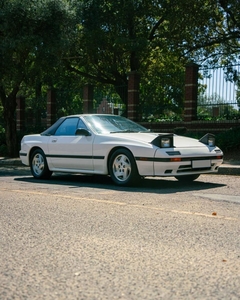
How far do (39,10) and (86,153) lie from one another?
1012 cm

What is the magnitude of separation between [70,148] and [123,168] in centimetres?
168

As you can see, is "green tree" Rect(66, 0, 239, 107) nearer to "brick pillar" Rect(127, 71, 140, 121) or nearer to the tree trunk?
"brick pillar" Rect(127, 71, 140, 121)

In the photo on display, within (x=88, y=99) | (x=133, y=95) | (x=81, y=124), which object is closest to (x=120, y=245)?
(x=81, y=124)

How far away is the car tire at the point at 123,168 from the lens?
30.4 ft

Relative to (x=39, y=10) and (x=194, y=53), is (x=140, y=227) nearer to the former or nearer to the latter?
(x=39, y=10)

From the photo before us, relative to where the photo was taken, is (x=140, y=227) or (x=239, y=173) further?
(x=239, y=173)

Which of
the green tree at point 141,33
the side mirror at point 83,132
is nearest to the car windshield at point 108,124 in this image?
the side mirror at point 83,132

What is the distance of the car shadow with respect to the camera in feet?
29.7

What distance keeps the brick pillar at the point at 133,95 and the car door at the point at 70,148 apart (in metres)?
11.1

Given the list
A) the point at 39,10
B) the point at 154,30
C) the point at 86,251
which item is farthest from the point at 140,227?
the point at 154,30

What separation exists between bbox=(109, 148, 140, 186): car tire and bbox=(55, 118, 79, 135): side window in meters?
1.62

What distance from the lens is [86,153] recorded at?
406 inches

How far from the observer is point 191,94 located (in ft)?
66.1

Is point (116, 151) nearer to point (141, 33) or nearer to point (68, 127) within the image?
point (68, 127)
